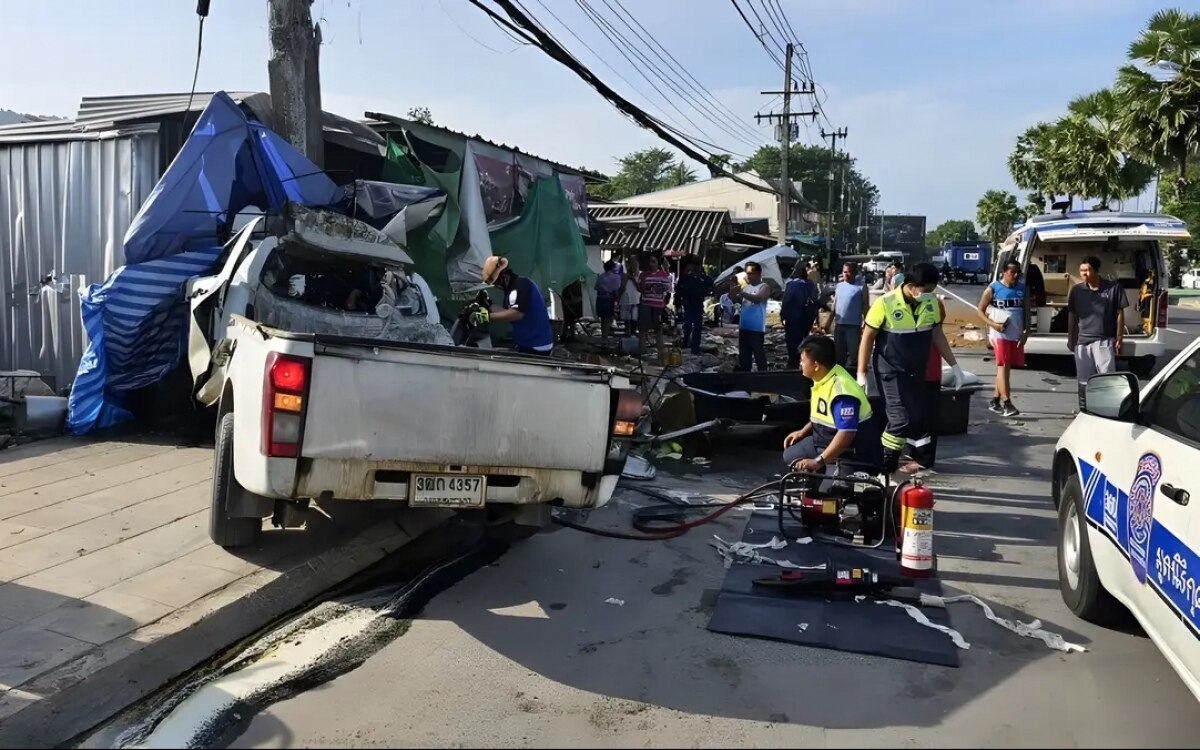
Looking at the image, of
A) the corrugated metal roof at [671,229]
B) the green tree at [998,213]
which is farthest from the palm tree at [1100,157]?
the green tree at [998,213]

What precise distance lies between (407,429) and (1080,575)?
3344 millimetres

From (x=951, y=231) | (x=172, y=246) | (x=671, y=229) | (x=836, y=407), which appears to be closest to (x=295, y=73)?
(x=172, y=246)

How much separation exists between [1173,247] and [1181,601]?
49828 millimetres

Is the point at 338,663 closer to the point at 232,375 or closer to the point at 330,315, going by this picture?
the point at 232,375

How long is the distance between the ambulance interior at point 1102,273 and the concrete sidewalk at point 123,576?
10.1 m

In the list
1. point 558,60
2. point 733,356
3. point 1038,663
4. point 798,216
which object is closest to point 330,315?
point 558,60

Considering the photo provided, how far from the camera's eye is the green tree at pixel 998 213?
72025 millimetres

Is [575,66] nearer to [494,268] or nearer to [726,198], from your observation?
[494,268]

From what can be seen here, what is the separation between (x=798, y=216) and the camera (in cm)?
6981

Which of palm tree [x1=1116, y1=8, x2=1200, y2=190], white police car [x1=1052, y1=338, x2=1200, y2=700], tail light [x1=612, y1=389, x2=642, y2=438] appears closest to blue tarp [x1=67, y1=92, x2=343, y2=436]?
tail light [x1=612, y1=389, x2=642, y2=438]

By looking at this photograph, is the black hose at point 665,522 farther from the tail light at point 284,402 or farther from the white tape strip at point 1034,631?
the tail light at point 284,402

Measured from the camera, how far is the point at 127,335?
8047mm

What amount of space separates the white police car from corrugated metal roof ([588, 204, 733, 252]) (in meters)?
19.4

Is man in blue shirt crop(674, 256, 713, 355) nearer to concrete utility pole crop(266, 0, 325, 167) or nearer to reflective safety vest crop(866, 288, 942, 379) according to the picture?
concrete utility pole crop(266, 0, 325, 167)
